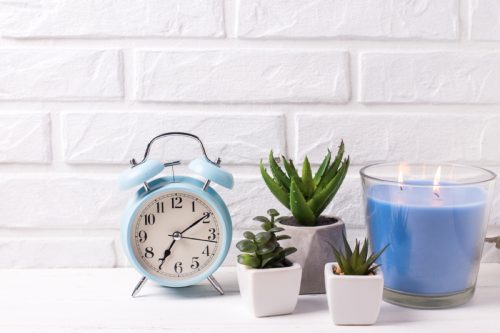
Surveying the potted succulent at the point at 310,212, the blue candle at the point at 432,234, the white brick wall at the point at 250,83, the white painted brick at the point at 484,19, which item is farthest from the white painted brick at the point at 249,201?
the white painted brick at the point at 484,19

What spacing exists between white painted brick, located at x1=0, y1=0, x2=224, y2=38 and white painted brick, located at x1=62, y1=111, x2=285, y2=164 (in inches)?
4.7

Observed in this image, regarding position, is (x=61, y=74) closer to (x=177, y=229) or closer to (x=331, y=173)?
(x=177, y=229)

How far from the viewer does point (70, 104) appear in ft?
3.13

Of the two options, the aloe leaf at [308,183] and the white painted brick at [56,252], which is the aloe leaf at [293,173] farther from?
the white painted brick at [56,252]

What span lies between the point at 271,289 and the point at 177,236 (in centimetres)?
16

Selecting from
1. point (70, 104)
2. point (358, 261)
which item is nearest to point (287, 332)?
point (358, 261)

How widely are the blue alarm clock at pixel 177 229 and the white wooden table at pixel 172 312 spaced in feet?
0.10

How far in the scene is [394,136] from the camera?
3.08 feet

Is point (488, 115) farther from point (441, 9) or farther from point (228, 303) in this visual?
point (228, 303)

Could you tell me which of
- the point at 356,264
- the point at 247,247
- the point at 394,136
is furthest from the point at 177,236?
the point at 394,136

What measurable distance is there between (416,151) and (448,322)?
29 centimetres

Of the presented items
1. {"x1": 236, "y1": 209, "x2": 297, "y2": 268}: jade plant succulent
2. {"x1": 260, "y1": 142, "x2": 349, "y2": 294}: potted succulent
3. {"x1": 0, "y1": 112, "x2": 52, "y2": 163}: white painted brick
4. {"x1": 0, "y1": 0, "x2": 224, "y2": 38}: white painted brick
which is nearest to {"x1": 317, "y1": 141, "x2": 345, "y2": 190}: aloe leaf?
{"x1": 260, "y1": 142, "x2": 349, "y2": 294}: potted succulent

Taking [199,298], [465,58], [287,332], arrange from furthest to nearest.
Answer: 1. [465,58]
2. [199,298]
3. [287,332]

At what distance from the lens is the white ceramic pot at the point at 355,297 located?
72 cm
